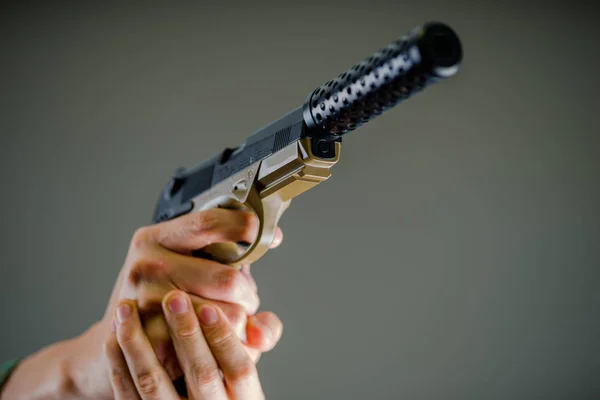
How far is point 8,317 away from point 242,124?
1153 millimetres

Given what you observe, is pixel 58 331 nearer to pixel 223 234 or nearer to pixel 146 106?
pixel 146 106

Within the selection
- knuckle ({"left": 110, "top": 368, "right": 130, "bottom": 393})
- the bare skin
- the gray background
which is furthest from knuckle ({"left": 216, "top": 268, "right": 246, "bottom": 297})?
the gray background

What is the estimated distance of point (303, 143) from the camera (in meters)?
0.65

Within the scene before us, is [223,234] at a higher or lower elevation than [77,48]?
lower

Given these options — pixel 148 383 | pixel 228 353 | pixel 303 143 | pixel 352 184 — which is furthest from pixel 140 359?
pixel 352 184

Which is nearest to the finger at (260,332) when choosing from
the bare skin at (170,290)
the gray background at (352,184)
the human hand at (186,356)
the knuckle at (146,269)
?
the bare skin at (170,290)

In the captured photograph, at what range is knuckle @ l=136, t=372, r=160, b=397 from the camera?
78 centimetres

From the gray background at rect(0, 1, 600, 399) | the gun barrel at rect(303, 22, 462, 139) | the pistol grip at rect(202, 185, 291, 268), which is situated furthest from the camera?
the gray background at rect(0, 1, 600, 399)

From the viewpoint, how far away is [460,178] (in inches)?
77.3

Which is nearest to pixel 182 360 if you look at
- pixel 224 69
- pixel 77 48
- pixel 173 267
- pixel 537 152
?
pixel 173 267

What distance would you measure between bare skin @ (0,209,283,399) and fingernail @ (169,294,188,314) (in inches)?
1.5

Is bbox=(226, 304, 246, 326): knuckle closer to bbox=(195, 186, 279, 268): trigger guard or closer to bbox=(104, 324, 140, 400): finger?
bbox=(195, 186, 279, 268): trigger guard

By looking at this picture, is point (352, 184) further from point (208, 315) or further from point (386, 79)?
point (386, 79)

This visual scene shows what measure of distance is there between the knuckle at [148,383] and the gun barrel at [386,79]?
49cm
